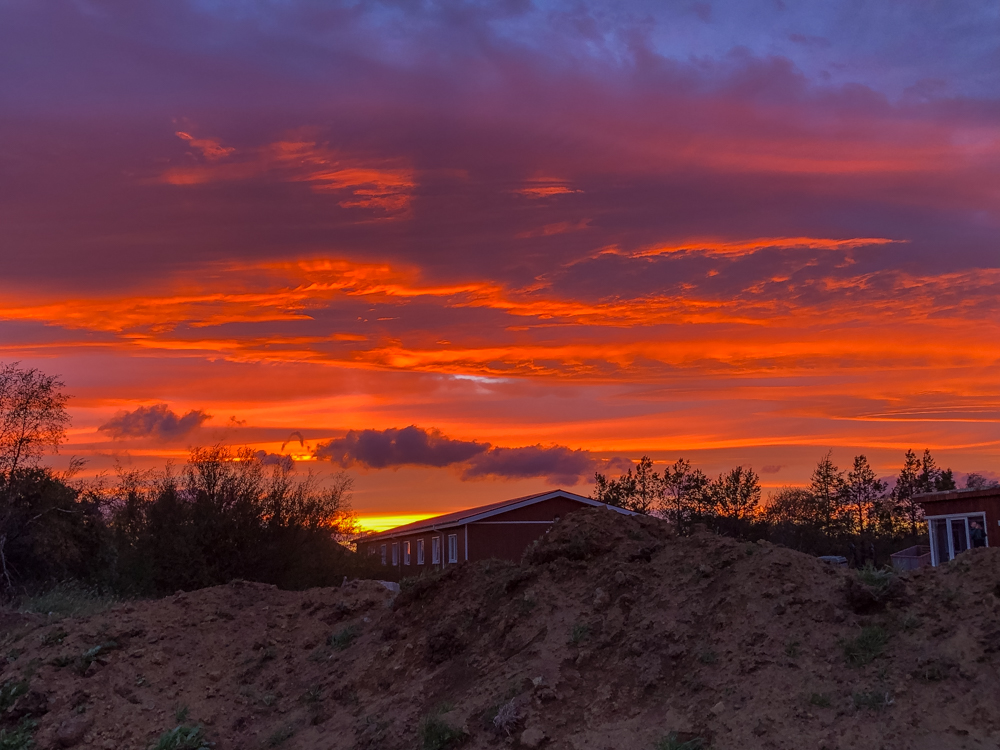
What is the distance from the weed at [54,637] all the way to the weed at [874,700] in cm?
1107

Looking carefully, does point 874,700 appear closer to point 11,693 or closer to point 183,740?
point 183,740

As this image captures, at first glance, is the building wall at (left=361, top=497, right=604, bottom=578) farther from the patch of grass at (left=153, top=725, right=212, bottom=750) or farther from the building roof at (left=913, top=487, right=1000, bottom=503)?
the patch of grass at (left=153, top=725, right=212, bottom=750)

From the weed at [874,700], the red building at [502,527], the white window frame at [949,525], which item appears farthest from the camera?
the red building at [502,527]

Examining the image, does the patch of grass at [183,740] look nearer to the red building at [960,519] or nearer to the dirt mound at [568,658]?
the dirt mound at [568,658]

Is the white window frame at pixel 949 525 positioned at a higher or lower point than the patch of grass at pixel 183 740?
higher

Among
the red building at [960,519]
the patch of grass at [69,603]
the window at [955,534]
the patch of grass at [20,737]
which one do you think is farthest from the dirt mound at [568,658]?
the window at [955,534]

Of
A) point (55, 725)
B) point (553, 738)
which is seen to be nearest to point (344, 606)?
point (55, 725)

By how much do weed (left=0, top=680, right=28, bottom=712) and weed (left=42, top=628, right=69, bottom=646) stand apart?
1.09 metres

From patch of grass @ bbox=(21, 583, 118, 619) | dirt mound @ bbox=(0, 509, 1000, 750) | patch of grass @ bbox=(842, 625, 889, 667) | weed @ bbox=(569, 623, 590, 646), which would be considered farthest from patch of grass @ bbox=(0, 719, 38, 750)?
patch of grass @ bbox=(842, 625, 889, 667)

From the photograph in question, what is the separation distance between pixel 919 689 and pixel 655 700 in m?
2.23

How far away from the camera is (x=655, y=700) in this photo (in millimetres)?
8641

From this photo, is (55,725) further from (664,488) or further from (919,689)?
(664,488)

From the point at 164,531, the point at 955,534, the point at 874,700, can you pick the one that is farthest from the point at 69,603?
the point at 955,534

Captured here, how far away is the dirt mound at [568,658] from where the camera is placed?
779 centimetres
